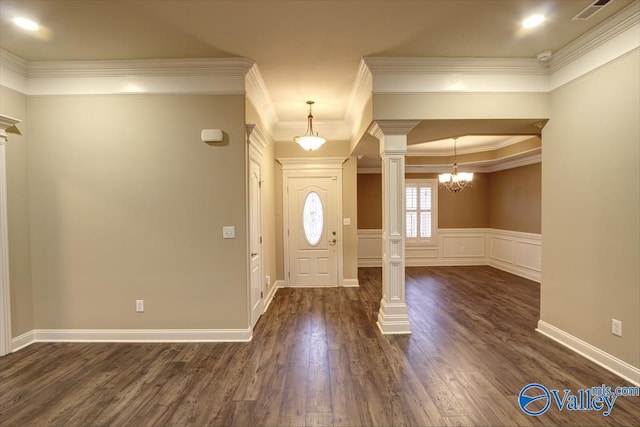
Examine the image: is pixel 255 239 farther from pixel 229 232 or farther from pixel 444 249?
pixel 444 249

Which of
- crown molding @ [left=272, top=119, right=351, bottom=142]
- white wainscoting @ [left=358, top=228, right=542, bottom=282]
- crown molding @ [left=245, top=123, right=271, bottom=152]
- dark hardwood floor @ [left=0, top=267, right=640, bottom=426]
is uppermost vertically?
crown molding @ [left=272, top=119, right=351, bottom=142]

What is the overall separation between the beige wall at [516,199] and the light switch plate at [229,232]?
19.3 feet

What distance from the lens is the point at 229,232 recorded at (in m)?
3.34

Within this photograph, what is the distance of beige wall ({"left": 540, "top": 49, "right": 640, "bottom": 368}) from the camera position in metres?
2.54

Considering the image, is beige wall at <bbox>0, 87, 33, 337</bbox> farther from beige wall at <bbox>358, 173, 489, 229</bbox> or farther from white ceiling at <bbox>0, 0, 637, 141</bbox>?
beige wall at <bbox>358, 173, 489, 229</bbox>

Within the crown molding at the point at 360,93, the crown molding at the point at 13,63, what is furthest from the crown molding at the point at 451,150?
the crown molding at the point at 13,63


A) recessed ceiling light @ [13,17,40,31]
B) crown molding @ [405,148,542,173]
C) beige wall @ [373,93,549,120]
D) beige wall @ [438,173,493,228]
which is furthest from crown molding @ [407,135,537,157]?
recessed ceiling light @ [13,17,40,31]

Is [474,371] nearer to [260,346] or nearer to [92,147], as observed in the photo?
[260,346]

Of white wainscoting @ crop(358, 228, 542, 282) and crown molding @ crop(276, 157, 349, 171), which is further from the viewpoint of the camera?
white wainscoting @ crop(358, 228, 542, 282)

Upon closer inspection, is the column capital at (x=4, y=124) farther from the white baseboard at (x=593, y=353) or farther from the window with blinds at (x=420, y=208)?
the window with blinds at (x=420, y=208)

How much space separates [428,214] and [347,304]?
13.7 feet

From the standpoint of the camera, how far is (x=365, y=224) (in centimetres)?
777

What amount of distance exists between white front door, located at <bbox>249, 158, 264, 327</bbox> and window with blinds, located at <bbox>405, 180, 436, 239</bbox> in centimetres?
471

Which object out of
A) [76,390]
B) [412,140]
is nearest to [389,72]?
[412,140]
